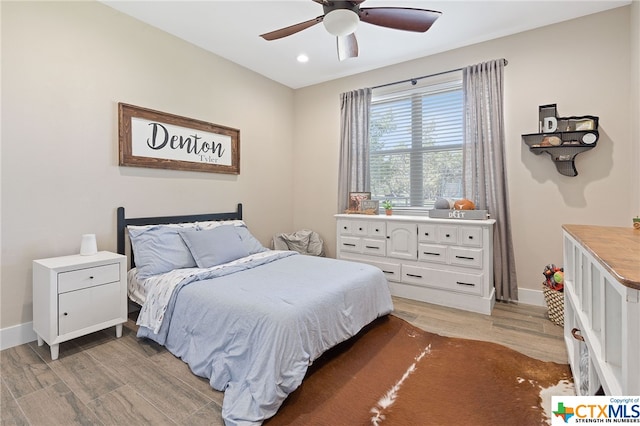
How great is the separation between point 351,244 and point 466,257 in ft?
4.36

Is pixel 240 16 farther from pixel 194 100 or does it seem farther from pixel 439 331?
pixel 439 331

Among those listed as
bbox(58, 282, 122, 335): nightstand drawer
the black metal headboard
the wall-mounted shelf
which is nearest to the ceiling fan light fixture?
the wall-mounted shelf

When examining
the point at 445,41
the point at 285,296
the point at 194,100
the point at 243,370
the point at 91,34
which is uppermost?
the point at 445,41

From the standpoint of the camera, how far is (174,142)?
3.36 metres

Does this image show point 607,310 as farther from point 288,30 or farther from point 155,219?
point 155,219

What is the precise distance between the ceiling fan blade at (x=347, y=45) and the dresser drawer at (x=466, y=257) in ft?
7.02

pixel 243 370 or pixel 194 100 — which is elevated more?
pixel 194 100

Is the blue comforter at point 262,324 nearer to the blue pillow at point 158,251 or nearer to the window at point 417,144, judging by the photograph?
the blue pillow at point 158,251

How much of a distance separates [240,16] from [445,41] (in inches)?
86.0

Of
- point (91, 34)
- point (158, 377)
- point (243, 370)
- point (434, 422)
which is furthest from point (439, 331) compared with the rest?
point (91, 34)

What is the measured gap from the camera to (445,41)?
345 cm

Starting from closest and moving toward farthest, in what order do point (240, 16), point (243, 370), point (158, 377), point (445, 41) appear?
point (243, 370) → point (158, 377) → point (240, 16) → point (445, 41)

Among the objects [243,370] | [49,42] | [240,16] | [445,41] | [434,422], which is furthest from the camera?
[445,41]

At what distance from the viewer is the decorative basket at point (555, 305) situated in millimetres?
2752
